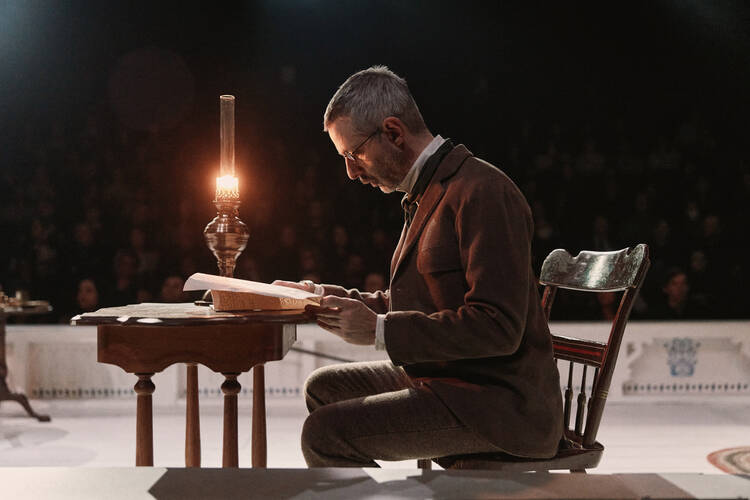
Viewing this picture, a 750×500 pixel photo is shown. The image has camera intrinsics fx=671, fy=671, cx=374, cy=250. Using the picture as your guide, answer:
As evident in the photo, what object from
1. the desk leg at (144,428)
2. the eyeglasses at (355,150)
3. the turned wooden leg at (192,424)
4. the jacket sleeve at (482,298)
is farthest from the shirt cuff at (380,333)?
the turned wooden leg at (192,424)

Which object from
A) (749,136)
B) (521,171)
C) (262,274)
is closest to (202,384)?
(262,274)

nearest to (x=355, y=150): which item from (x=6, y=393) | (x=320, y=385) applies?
(x=320, y=385)

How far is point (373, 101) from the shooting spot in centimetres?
146

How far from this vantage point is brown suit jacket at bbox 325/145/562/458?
4.22 feet

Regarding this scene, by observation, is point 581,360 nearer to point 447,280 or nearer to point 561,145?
point 447,280

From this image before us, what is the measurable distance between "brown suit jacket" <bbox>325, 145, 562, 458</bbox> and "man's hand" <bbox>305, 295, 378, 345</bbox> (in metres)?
0.05

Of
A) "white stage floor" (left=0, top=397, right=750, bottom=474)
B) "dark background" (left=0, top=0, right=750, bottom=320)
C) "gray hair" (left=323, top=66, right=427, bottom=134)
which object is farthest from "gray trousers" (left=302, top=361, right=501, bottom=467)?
"dark background" (left=0, top=0, right=750, bottom=320)

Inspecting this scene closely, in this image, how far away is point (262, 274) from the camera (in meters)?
5.17

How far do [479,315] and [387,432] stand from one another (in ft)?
0.99

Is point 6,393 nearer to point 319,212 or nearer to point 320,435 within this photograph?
point 319,212

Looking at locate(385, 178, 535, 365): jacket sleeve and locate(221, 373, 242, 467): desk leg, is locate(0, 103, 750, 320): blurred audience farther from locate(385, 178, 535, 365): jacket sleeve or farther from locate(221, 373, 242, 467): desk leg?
locate(385, 178, 535, 365): jacket sleeve

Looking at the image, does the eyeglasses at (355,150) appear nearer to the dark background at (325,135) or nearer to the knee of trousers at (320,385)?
the knee of trousers at (320,385)

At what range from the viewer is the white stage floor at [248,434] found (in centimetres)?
320

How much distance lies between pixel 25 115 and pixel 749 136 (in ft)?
19.3
